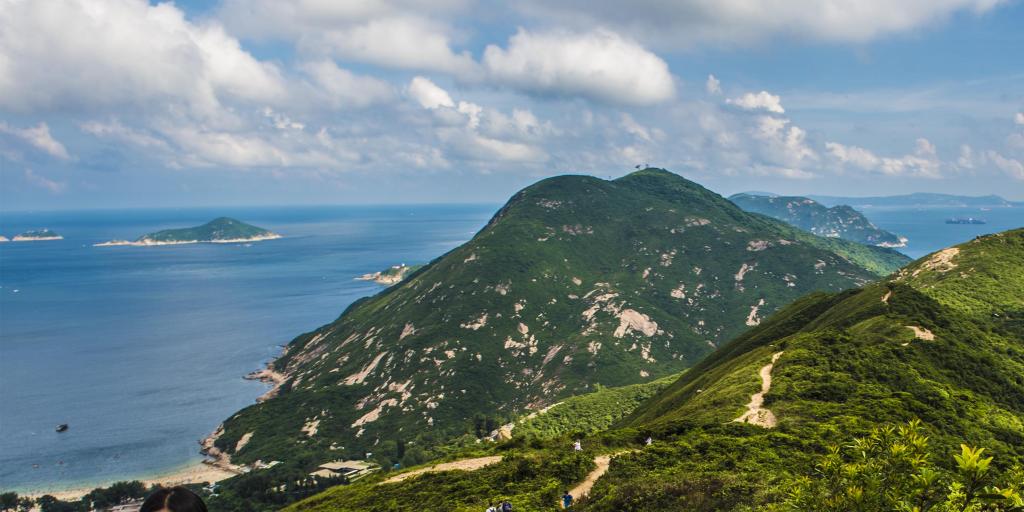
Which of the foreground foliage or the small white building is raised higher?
the foreground foliage

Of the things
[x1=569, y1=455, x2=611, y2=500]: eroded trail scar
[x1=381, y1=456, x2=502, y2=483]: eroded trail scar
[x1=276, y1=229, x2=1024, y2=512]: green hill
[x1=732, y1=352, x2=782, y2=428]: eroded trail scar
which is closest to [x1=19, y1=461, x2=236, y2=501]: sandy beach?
[x1=276, y1=229, x2=1024, y2=512]: green hill

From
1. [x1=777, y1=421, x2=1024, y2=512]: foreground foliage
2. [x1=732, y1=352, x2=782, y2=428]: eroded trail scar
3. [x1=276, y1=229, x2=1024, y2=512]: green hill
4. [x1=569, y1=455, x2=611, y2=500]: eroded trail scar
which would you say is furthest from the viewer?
[x1=732, y1=352, x2=782, y2=428]: eroded trail scar

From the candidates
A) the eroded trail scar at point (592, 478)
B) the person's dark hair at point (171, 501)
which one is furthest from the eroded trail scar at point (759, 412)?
the person's dark hair at point (171, 501)

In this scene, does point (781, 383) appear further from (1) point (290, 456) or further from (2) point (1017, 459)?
(1) point (290, 456)

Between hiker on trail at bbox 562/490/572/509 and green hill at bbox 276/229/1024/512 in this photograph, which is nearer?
green hill at bbox 276/229/1024/512

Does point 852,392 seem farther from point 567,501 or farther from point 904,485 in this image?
point 904,485

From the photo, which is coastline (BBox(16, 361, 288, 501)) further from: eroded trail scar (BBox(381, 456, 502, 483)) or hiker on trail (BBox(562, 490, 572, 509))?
hiker on trail (BBox(562, 490, 572, 509))

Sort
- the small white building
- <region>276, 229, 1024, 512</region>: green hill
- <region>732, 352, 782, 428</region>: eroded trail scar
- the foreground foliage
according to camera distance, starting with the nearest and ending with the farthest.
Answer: the foreground foliage
<region>276, 229, 1024, 512</region>: green hill
<region>732, 352, 782, 428</region>: eroded trail scar
the small white building

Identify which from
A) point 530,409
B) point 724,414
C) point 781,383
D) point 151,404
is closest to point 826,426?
point 724,414
